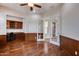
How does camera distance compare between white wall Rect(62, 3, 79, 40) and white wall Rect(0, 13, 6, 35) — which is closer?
white wall Rect(0, 13, 6, 35)

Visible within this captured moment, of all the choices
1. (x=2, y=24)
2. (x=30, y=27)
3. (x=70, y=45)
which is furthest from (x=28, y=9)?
(x=70, y=45)

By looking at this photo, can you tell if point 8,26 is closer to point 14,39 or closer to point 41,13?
point 14,39

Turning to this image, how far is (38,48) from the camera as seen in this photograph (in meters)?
2.37

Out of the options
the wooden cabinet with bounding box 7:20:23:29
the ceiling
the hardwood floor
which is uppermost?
the ceiling

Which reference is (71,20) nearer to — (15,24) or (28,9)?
(28,9)

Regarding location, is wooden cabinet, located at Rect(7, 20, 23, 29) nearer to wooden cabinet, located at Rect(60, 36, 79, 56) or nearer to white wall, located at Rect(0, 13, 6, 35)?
white wall, located at Rect(0, 13, 6, 35)

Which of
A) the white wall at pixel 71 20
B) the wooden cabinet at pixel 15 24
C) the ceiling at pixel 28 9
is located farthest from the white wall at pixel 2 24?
the white wall at pixel 71 20

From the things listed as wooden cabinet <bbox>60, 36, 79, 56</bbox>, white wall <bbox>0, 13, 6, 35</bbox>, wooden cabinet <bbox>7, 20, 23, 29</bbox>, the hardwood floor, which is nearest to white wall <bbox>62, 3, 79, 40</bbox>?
wooden cabinet <bbox>60, 36, 79, 56</bbox>

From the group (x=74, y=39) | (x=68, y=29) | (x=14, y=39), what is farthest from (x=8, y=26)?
(x=74, y=39)

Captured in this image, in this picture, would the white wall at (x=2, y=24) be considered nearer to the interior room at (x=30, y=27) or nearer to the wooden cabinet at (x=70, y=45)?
the interior room at (x=30, y=27)

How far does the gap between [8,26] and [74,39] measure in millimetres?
1495

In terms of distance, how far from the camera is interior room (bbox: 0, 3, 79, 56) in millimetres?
2119

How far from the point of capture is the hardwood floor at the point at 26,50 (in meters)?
2.12

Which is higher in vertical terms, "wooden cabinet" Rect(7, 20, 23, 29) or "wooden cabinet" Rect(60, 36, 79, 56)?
"wooden cabinet" Rect(7, 20, 23, 29)
